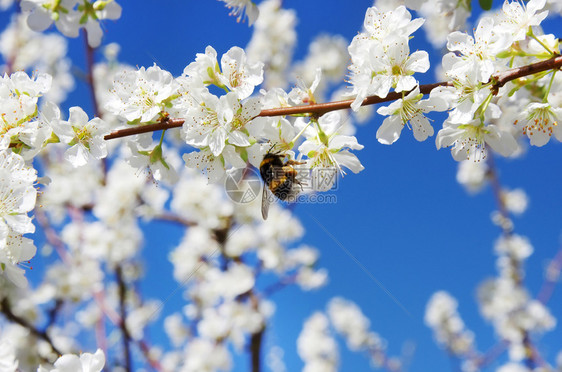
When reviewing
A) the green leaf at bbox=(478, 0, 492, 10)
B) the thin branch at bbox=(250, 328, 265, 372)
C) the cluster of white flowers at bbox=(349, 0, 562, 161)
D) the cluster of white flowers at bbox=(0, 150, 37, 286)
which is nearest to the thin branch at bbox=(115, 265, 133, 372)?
the thin branch at bbox=(250, 328, 265, 372)

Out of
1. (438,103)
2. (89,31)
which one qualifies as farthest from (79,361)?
(438,103)

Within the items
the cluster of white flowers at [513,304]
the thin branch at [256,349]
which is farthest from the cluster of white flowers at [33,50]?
the cluster of white flowers at [513,304]

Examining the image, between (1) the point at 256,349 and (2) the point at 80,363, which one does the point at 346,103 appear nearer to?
(2) the point at 80,363

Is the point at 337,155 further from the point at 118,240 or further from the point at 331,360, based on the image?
the point at 331,360

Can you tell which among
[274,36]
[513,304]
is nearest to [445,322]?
[513,304]

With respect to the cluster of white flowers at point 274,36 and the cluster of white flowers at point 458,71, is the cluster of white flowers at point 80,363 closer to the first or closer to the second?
the cluster of white flowers at point 458,71

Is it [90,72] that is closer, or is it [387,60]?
Result: [387,60]
